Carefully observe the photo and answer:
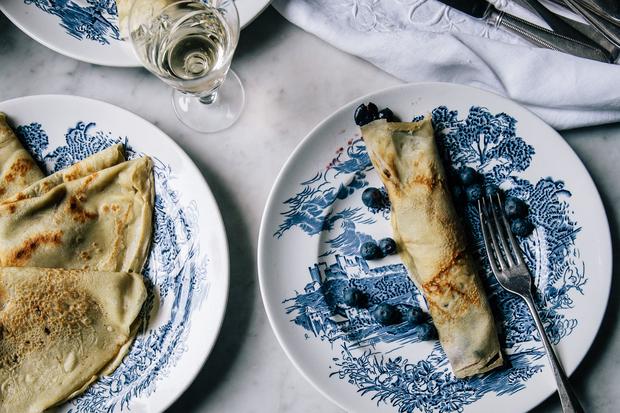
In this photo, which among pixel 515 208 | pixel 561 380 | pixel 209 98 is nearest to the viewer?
pixel 561 380

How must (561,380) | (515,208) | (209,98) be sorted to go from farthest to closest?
(209,98), (515,208), (561,380)

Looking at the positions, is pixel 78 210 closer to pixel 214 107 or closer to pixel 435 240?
pixel 214 107

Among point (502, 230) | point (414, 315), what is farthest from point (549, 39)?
point (414, 315)

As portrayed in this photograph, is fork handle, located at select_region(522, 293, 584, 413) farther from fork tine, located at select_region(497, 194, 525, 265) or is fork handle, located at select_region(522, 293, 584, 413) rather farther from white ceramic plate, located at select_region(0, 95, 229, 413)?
white ceramic plate, located at select_region(0, 95, 229, 413)

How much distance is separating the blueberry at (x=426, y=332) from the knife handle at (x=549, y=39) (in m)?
0.91

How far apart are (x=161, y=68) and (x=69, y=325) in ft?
2.57

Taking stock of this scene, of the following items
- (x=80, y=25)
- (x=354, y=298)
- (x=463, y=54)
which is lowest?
(x=354, y=298)

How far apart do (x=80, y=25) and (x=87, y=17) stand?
3 cm

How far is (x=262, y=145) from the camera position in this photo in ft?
7.23

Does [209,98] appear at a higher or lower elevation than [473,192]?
lower

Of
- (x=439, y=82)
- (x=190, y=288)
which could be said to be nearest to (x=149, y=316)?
(x=190, y=288)

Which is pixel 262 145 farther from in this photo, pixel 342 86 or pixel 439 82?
pixel 439 82

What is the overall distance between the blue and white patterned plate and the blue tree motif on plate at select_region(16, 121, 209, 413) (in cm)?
22

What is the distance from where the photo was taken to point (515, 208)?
203cm
